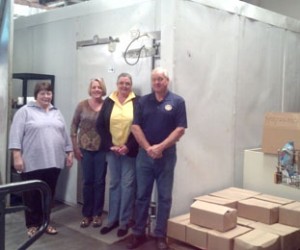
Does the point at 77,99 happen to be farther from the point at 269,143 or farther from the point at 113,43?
the point at 269,143

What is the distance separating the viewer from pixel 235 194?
3658mm

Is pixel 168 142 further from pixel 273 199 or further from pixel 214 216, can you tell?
pixel 273 199

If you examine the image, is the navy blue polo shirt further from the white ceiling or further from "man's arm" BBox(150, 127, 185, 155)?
the white ceiling

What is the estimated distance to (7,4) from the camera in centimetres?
391

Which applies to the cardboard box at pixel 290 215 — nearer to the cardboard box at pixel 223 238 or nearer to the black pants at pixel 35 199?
the cardboard box at pixel 223 238

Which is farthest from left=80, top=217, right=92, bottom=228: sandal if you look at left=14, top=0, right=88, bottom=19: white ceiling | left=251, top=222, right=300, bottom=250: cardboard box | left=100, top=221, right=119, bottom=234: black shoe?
left=14, top=0, right=88, bottom=19: white ceiling

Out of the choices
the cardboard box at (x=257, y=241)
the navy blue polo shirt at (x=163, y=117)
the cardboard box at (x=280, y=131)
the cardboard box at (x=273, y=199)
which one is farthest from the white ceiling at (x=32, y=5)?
the cardboard box at (x=257, y=241)

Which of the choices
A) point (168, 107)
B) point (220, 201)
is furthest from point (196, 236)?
point (168, 107)

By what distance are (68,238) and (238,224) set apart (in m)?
1.45

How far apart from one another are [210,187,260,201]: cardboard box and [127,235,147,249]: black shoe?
824mm

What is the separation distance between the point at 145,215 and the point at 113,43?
5.49 feet

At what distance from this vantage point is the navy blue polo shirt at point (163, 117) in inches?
120

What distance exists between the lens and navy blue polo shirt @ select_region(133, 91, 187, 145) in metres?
3.05

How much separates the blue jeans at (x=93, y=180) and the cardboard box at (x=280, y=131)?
5.15 ft
